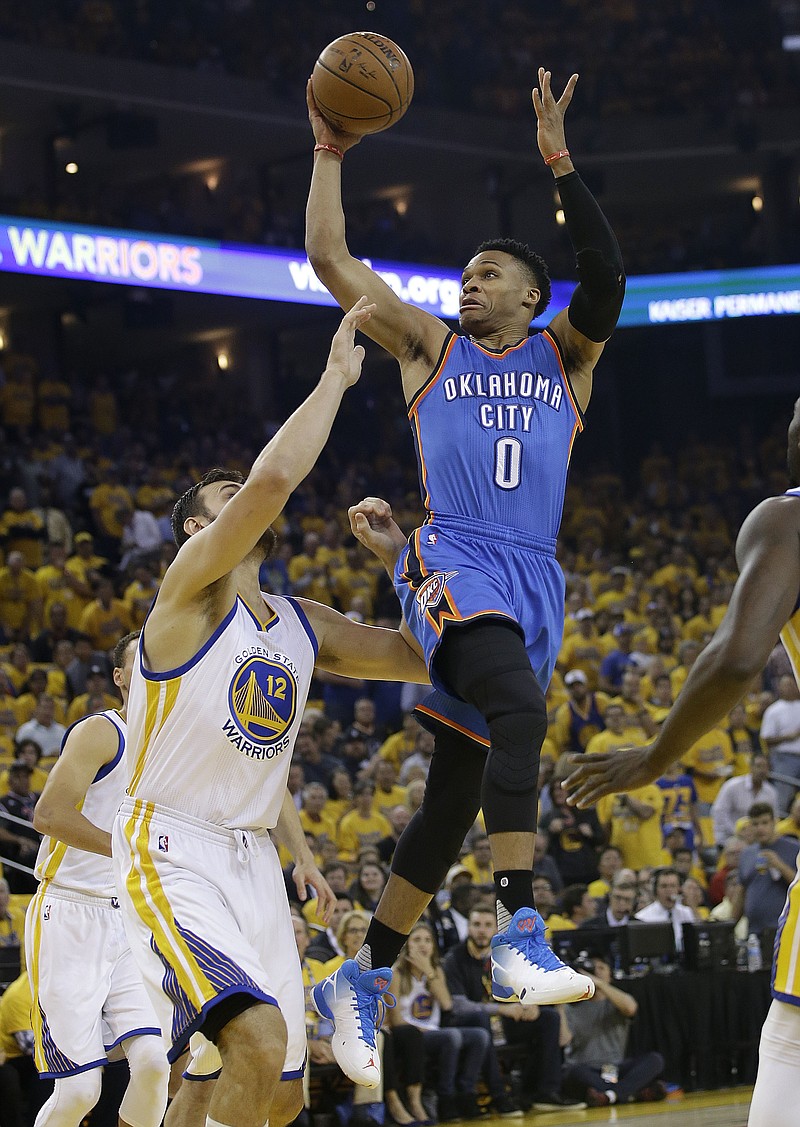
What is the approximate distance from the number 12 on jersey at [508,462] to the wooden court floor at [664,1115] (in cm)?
521

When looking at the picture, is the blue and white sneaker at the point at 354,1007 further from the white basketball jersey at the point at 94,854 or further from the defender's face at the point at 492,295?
the defender's face at the point at 492,295

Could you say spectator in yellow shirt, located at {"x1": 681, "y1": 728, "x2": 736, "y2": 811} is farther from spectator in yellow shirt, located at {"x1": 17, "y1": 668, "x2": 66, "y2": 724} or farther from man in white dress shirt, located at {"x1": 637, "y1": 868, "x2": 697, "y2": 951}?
spectator in yellow shirt, located at {"x1": 17, "y1": 668, "x2": 66, "y2": 724}

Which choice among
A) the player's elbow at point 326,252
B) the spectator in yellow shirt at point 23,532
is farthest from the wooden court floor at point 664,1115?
the spectator in yellow shirt at point 23,532

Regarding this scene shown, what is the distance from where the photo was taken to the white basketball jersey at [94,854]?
6.43m

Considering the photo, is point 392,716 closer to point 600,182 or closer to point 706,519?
point 706,519

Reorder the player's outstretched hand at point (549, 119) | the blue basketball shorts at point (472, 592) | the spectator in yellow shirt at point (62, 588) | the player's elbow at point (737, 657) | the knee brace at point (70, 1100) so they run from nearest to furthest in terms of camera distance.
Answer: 1. the player's elbow at point (737, 657)
2. the blue basketball shorts at point (472, 592)
3. the player's outstretched hand at point (549, 119)
4. the knee brace at point (70, 1100)
5. the spectator in yellow shirt at point (62, 588)

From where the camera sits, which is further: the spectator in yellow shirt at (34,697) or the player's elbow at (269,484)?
the spectator in yellow shirt at (34,697)

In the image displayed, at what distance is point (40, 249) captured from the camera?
57.5 ft

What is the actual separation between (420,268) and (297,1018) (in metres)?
17.2

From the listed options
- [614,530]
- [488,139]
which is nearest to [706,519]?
[614,530]

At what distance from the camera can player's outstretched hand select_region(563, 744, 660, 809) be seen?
3.32 meters

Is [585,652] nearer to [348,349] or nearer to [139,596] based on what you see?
[139,596]

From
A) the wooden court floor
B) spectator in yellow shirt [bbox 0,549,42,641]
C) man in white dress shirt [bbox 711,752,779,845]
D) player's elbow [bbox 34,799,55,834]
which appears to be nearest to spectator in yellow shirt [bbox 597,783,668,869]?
man in white dress shirt [bbox 711,752,779,845]

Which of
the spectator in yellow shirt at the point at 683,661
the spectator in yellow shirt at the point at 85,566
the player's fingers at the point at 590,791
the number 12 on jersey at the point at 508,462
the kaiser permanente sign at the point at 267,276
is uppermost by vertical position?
the kaiser permanente sign at the point at 267,276
